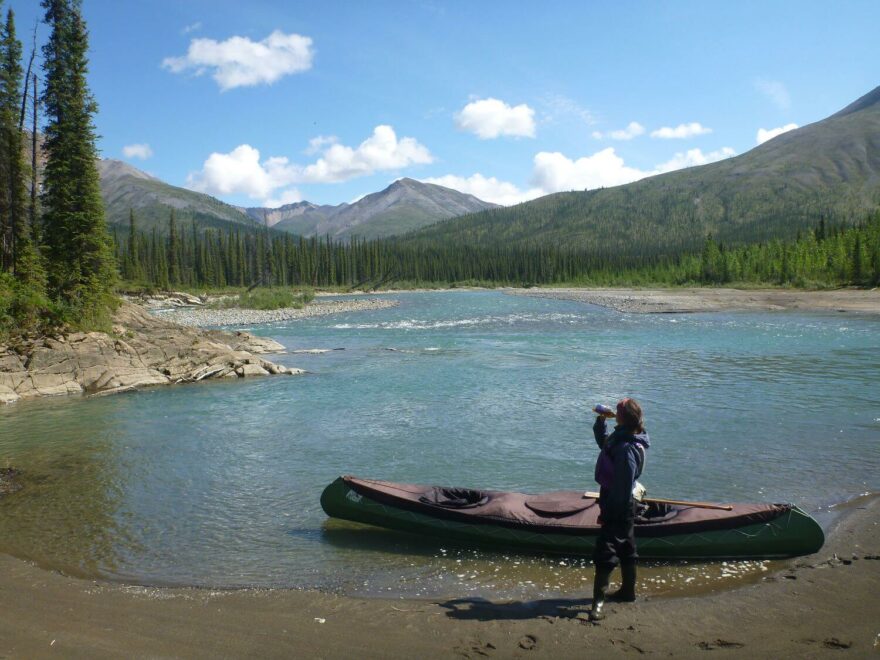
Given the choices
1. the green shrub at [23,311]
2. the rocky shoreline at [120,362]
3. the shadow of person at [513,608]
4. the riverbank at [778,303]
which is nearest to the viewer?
the shadow of person at [513,608]

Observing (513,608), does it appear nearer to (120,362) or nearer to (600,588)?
(600,588)

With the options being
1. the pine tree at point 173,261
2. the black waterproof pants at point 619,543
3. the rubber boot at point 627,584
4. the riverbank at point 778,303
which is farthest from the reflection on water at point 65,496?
the pine tree at point 173,261

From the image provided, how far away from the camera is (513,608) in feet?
23.7

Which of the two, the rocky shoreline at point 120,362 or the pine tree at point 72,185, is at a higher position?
the pine tree at point 72,185

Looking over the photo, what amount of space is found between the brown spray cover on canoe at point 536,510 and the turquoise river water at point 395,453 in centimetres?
50

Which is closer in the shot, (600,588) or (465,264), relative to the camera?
(600,588)

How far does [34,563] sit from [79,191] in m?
26.0

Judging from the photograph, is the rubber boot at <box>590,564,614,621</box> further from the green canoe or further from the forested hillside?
the forested hillside

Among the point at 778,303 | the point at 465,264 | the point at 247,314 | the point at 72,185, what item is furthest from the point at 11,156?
the point at 465,264

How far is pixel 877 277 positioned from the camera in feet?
229

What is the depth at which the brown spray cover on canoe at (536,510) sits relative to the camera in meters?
8.18

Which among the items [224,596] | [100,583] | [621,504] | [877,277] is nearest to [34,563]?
[100,583]

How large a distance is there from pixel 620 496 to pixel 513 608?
5.85ft

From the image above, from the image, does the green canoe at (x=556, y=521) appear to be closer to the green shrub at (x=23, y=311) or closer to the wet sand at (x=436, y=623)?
the wet sand at (x=436, y=623)
